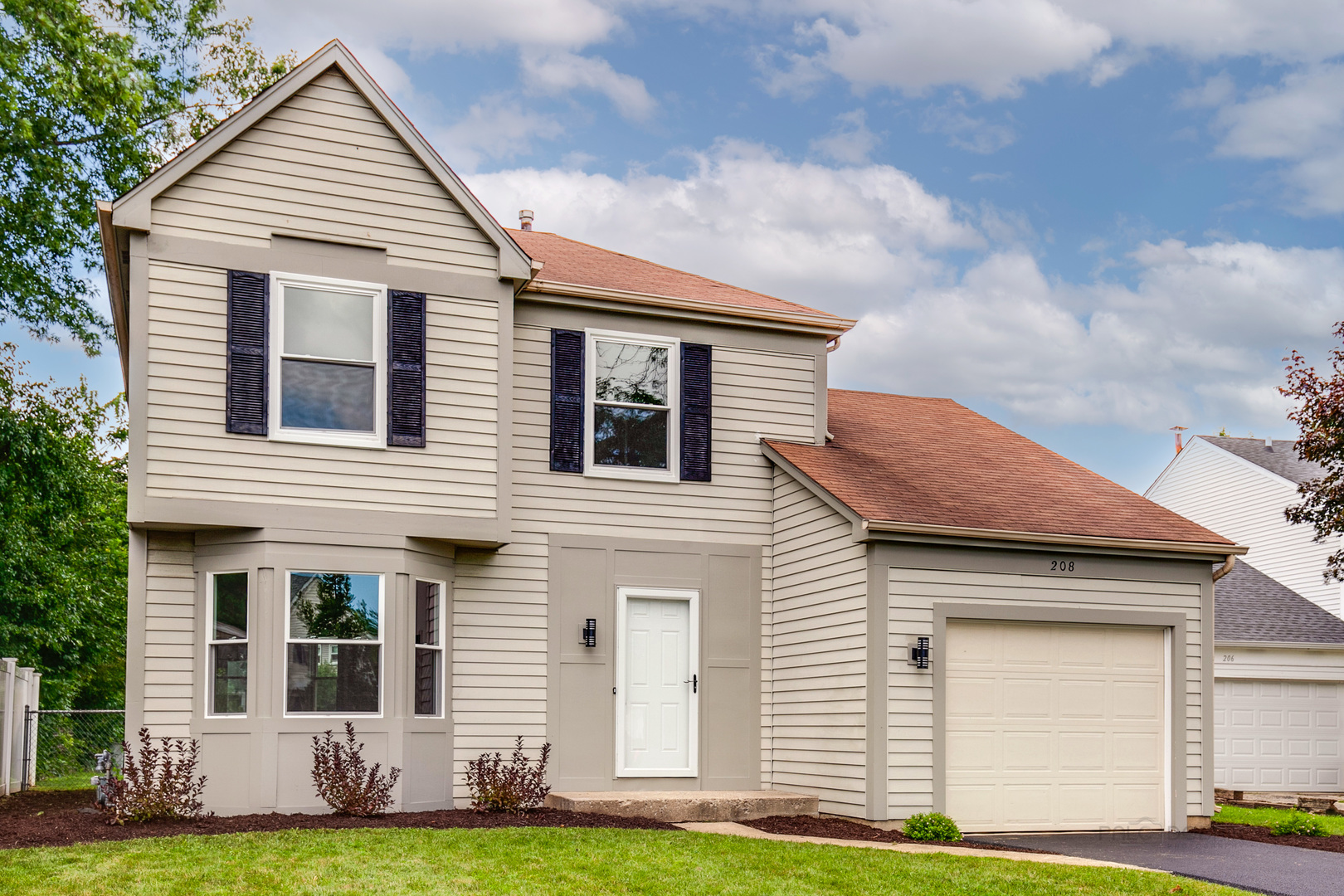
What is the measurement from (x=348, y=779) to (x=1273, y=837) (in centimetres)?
915

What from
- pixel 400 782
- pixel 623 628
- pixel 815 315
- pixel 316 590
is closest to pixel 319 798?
pixel 400 782

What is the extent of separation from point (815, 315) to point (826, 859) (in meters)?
6.98

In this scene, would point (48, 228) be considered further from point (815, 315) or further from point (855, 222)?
point (855, 222)

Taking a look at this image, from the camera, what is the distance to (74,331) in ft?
65.6

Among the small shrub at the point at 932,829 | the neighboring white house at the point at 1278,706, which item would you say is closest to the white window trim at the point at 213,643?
the small shrub at the point at 932,829

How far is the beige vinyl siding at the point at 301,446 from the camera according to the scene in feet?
36.5

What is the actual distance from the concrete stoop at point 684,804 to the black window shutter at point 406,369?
12.6 feet

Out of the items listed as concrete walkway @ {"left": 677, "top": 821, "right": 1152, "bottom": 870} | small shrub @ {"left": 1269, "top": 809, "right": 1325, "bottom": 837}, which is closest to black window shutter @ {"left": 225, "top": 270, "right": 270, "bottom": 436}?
concrete walkway @ {"left": 677, "top": 821, "right": 1152, "bottom": 870}

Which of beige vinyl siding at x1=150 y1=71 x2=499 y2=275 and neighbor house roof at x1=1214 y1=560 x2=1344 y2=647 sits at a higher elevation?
beige vinyl siding at x1=150 y1=71 x2=499 y2=275

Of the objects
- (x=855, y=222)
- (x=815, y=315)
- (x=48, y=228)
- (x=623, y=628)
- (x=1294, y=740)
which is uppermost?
(x=855, y=222)

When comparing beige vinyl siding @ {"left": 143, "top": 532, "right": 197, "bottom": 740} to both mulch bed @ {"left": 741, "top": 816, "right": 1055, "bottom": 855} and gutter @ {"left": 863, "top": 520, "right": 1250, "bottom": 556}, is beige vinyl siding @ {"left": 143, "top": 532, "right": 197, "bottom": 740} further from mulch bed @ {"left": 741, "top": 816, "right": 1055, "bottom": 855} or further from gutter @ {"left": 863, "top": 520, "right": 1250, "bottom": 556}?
gutter @ {"left": 863, "top": 520, "right": 1250, "bottom": 556}

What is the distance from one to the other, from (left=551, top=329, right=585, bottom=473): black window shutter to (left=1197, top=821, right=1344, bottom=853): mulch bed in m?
7.69

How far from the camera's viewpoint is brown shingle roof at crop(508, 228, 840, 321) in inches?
547

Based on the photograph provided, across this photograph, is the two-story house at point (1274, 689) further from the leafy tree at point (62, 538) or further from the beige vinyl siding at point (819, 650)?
the leafy tree at point (62, 538)
